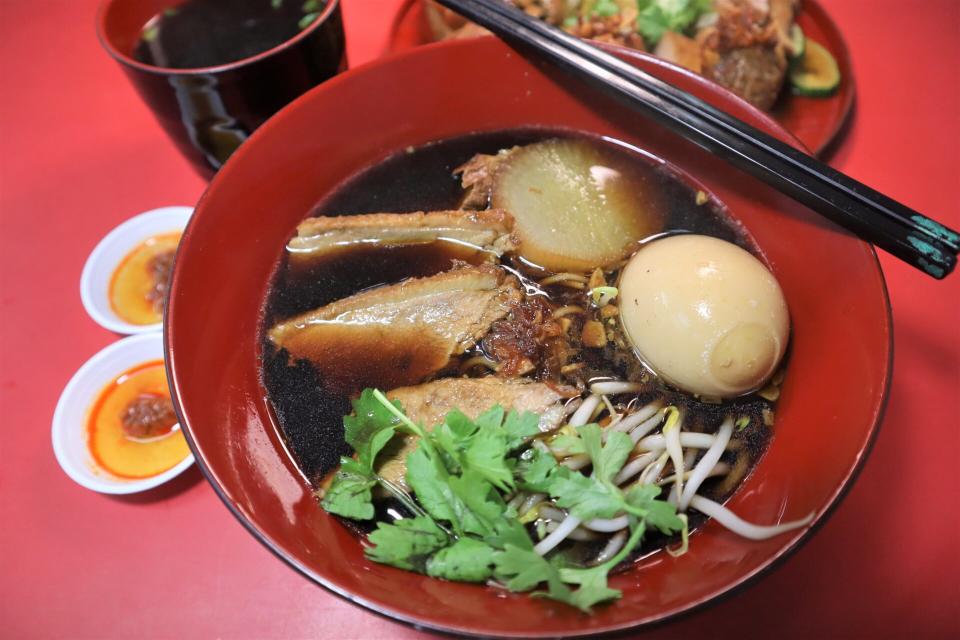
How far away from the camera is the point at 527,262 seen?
5.37 feet

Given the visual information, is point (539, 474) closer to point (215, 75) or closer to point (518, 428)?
point (518, 428)

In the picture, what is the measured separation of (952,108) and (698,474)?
→ 1.82 metres

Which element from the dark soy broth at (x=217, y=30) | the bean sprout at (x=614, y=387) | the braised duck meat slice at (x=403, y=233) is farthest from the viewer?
the dark soy broth at (x=217, y=30)

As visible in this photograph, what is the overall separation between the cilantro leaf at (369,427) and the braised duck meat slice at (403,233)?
1.56 ft

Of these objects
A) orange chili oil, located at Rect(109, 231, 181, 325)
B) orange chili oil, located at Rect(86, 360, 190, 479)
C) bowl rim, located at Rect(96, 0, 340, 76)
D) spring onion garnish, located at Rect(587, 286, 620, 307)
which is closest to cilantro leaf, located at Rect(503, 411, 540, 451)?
spring onion garnish, located at Rect(587, 286, 620, 307)

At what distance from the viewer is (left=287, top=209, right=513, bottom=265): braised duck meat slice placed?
5.37ft

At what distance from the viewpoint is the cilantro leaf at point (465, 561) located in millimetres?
1113

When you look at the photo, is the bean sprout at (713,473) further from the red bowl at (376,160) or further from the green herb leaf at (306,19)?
the green herb leaf at (306,19)

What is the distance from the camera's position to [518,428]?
1.23 metres

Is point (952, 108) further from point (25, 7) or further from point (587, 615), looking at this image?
point (25, 7)

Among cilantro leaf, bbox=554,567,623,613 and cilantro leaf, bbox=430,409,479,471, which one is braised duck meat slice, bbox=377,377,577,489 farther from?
cilantro leaf, bbox=554,567,623,613

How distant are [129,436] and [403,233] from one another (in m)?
0.90

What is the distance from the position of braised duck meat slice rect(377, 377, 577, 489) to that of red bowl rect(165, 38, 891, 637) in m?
0.19

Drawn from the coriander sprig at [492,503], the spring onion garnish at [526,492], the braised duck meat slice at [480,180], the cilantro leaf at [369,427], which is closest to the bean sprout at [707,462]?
the spring onion garnish at [526,492]
